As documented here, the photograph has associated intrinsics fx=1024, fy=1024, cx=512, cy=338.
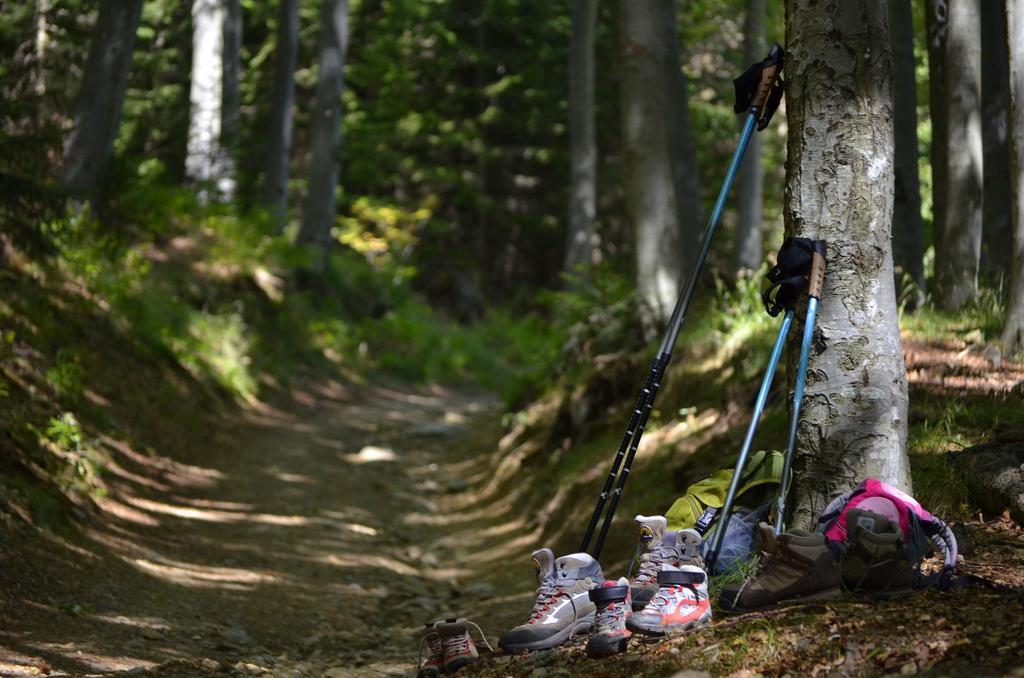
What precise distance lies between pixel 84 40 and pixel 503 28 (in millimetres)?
15928

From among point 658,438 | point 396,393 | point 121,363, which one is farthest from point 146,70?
point 658,438

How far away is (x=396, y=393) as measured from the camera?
21.0 meters

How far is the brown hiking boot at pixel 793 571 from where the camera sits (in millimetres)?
4027

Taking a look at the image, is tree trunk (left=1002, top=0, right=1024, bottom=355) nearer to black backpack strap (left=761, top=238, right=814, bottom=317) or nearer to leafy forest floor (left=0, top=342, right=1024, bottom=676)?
leafy forest floor (left=0, top=342, right=1024, bottom=676)

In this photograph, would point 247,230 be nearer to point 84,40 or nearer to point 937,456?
point 84,40

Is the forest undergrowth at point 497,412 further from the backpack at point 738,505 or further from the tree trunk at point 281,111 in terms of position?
the tree trunk at point 281,111

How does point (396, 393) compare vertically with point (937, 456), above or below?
below

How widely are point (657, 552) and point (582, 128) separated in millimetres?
18955

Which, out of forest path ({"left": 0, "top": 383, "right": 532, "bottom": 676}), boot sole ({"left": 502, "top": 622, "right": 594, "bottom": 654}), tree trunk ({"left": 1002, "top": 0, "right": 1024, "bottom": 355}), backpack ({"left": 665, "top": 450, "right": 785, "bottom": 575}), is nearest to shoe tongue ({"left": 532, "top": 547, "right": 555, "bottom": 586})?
boot sole ({"left": 502, "top": 622, "right": 594, "bottom": 654})

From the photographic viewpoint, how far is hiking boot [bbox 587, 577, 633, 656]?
13.2 feet

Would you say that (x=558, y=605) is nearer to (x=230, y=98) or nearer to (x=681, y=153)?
(x=681, y=153)

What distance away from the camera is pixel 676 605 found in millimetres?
4113

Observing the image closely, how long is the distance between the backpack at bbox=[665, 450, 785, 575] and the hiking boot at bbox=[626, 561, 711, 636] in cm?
55

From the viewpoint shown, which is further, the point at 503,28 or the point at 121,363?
the point at 503,28
